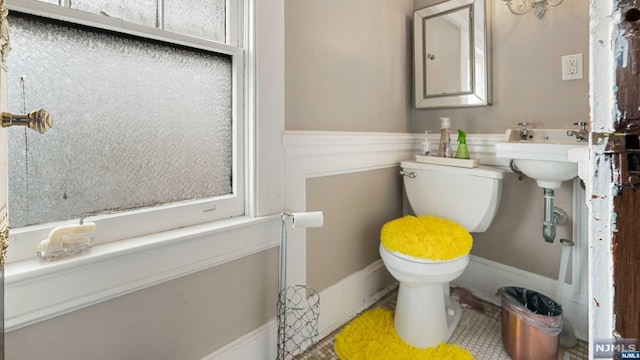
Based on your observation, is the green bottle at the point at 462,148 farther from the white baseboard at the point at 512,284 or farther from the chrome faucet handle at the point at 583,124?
the white baseboard at the point at 512,284

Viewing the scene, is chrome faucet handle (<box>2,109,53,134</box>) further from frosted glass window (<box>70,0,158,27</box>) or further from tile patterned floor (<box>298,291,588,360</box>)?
tile patterned floor (<box>298,291,588,360</box>)

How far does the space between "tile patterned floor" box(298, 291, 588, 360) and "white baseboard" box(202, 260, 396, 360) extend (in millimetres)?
90

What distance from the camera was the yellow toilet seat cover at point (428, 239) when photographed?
3.93ft

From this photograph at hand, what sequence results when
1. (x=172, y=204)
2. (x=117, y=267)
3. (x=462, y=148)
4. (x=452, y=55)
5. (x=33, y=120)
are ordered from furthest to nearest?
(x=452, y=55) → (x=462, y=148) → (x=172, y=204) → (x=117, y=267) → (x=33, y=120)

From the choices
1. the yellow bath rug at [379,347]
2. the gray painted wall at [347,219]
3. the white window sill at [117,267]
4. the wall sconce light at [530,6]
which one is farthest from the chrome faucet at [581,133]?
the white window sill at [117,267]

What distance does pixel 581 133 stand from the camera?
1.26 metres

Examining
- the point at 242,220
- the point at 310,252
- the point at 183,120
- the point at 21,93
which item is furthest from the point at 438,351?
the point at 21,93

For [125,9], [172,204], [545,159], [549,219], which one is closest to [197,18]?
[125,9]

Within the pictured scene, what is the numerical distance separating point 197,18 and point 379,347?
1.47 metres

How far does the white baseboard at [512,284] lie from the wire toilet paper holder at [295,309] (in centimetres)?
100

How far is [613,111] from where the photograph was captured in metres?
0.38

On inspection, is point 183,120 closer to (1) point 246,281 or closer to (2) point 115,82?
(2) point 115,82

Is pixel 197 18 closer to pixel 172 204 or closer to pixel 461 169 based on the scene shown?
pixel 172 204

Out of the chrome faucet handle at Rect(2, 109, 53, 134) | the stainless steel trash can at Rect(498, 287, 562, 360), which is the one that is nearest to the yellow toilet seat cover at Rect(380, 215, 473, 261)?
the stainless steel trash can at Rect(498, 287, 562, 360)
